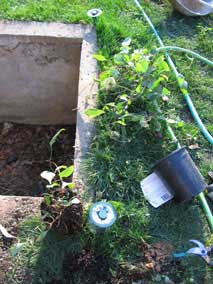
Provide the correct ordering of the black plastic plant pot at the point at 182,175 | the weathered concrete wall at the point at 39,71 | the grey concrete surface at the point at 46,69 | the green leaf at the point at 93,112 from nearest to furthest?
the black plastic plant pot at the point at 182,175, the green leaf at the point at 93,112, the grey concrete surface at the point at 46,69, the weathered concrete wall at the point at 39,71

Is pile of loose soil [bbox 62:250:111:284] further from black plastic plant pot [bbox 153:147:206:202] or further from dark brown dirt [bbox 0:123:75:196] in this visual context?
dark brown dirt [bbox 0:123:75:196]

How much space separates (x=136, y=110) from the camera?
2.88 meters

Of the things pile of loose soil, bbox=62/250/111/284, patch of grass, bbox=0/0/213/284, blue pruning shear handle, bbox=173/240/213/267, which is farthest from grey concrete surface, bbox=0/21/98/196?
blue pruning shear handle, bbox=173/240/213/267

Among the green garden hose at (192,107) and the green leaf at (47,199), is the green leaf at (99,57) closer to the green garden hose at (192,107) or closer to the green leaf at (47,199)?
the green garden hose at (192,107)

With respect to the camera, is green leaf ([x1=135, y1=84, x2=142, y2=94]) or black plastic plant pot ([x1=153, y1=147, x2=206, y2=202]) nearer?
black plastic plant pot ([x1=153, y1=147, x2=206, y2=202])

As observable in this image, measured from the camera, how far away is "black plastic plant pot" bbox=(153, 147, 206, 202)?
251 centimetres

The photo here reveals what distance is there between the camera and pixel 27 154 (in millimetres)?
3754

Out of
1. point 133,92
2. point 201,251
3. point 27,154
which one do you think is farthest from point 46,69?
point 201,251

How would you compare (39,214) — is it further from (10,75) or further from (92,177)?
(10,75)

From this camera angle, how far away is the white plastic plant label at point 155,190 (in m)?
2.56

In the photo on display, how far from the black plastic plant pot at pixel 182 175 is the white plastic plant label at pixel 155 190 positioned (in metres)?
0.05

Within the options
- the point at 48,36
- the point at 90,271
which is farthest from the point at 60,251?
the point at 48,36

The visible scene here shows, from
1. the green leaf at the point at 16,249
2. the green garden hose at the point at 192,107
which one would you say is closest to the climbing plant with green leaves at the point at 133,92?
the green garden hose at the point at 192,107

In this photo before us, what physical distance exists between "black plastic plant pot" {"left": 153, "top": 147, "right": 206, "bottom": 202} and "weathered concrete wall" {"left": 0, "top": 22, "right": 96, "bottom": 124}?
102cm
